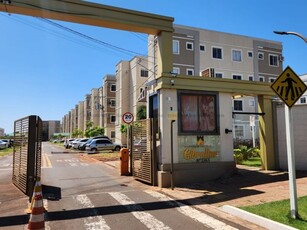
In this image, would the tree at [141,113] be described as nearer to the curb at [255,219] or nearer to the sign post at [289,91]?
the curb at [255,219]

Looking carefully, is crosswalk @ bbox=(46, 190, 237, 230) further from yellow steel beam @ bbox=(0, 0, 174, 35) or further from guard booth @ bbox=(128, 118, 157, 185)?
yellow steel beam @ bbox=(0, 0, 174, 35)

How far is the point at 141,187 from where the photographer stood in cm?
1183

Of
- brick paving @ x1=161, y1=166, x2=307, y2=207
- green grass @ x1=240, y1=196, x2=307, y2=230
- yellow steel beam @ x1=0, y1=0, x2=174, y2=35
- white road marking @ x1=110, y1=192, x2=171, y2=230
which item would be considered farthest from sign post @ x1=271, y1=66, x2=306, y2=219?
yellow steel beam @ x1=0, y1=0, x2=174, y2=35

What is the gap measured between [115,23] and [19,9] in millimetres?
3439

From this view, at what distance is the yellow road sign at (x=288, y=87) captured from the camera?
718 cm

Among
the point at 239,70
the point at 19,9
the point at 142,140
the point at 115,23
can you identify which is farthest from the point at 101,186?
the point at 239,70

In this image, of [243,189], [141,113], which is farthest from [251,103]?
[243,189]

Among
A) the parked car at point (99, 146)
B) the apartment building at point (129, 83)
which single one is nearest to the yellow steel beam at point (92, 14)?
the parked car at point (99, 146)

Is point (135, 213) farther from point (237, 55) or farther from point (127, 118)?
point (237, 55)

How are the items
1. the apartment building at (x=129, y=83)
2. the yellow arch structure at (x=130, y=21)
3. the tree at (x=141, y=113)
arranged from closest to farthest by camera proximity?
the yellow arch structure at (x=130, y=21), the tree at (x=141, y=113), the apartment building at (x=129, y=83)

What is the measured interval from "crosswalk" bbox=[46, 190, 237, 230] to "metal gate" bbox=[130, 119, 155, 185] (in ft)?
7.16

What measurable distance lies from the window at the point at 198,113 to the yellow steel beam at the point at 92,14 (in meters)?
3.01

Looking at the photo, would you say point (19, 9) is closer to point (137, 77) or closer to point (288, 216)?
point (288, 216)

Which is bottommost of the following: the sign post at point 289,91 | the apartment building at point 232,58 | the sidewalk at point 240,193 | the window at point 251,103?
the sidewalk at point 240,193
